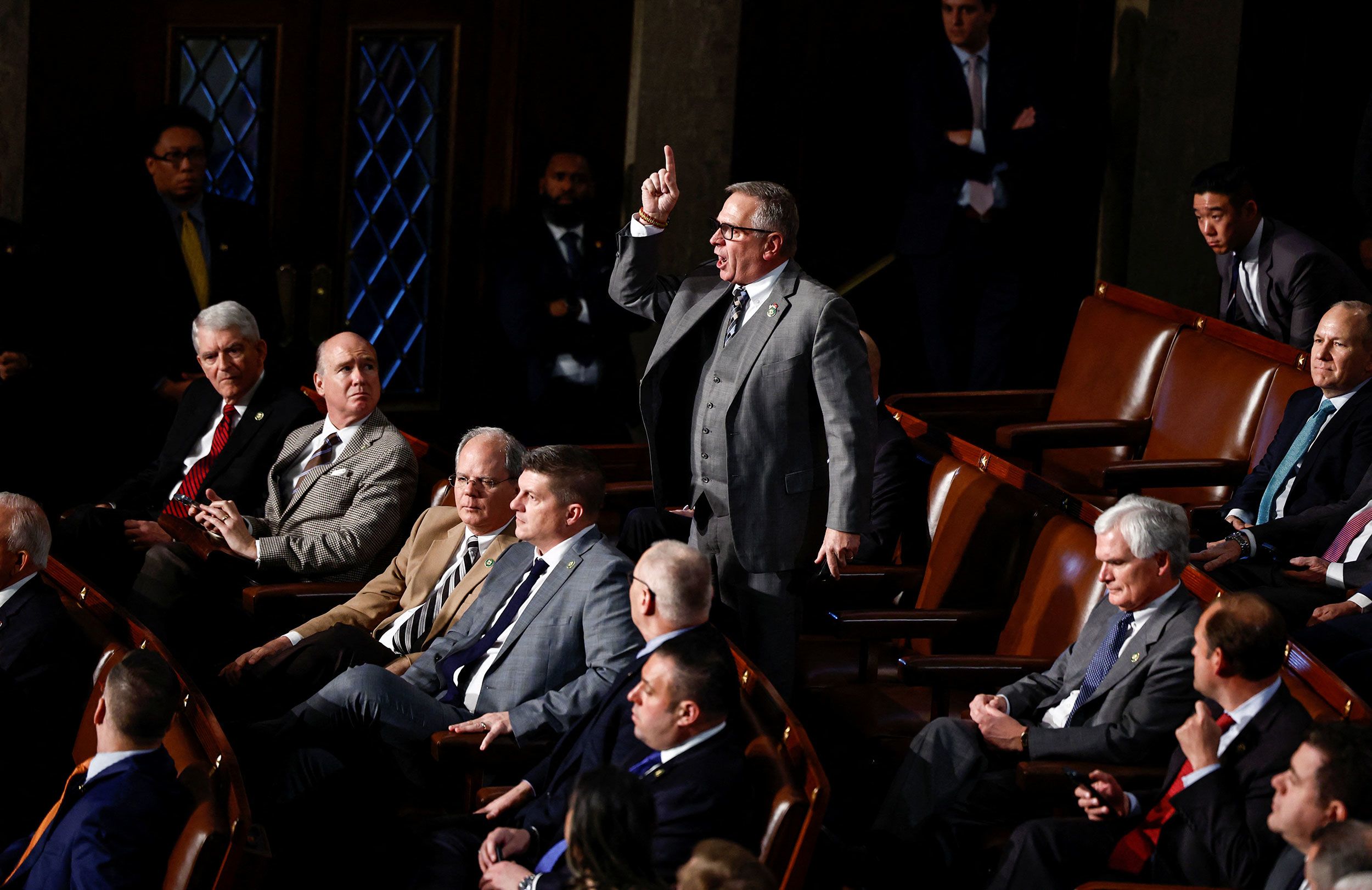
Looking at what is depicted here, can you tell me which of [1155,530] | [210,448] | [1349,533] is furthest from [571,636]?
[1349,533]

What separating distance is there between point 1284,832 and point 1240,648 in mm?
392

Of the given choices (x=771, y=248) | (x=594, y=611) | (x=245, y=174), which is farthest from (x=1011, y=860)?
(x=245, y=174)

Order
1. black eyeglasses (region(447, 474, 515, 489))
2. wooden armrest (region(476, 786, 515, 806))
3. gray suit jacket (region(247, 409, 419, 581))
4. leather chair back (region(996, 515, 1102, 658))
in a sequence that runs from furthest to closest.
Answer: gray suit jacket (region(247, 409, 419, 581)), black eyeglasses (region(447, 474, 515, 489)), leather chair back (region(996, 515, 1102, 658)), wooden armrest (region(476, 786, 515, 806))

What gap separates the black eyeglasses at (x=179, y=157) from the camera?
486 centimetres

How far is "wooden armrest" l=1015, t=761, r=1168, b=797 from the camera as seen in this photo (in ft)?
8.51

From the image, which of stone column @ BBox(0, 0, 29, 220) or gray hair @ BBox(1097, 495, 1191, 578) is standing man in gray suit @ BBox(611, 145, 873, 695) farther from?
stone column @ BBox(0, 0, 29, 220)

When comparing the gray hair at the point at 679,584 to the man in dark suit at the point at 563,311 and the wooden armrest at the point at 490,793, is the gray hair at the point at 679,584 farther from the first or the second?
the man in dark suit at the point at 563,311

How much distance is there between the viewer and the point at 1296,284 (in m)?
4.30

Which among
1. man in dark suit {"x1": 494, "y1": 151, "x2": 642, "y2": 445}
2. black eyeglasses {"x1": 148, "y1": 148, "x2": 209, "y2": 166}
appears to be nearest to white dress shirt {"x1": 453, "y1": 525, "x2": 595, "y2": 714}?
man in dark suit {"x1": 494, "y1": 151, "x2": 642, "y2": 445}

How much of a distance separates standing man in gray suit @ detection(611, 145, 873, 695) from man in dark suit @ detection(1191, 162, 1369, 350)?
1684mm

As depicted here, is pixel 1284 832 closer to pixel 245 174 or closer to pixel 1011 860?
pixel 1011 860

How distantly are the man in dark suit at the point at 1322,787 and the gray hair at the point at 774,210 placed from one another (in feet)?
4.73

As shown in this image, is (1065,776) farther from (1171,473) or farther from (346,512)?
(346,512)

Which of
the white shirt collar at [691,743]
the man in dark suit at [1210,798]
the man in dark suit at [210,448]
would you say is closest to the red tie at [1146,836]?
the man in dark suit at [1210,798]
